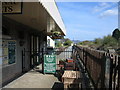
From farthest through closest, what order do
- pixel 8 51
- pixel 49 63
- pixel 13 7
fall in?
pixel 49 63 < pixel 8 51 < pixel 13 7

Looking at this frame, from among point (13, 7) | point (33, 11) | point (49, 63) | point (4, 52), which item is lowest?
point (49, 63)

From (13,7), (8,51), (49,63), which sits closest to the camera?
(13,7)

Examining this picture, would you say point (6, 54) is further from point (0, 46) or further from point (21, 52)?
point (21, 52)

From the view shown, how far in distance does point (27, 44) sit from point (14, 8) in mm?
6551

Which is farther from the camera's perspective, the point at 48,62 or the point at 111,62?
the point at 48,62

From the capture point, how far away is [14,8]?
3.47 meters

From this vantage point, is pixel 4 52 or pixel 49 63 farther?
pixel 49 63

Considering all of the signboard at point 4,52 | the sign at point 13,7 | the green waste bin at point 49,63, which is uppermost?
the sign at point 13,7

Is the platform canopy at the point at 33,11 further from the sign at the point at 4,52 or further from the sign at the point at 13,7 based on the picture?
the sign at the point at 4,52

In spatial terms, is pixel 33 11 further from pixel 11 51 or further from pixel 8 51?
pixel 11 51

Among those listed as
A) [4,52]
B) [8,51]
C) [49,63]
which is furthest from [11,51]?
[49,63]

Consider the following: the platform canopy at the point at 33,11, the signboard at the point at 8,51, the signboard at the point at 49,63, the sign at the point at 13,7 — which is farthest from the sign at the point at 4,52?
the sign at the point at 13,7

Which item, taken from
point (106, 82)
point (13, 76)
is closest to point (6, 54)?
point (13, 76)

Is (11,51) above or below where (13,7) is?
below
